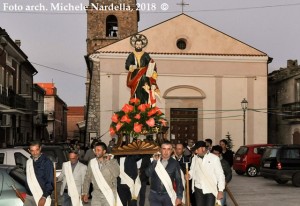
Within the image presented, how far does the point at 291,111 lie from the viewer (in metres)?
38.0

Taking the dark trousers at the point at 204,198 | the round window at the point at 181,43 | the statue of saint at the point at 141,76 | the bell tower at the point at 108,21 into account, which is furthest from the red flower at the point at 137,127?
the bell tower at the point at 108,21

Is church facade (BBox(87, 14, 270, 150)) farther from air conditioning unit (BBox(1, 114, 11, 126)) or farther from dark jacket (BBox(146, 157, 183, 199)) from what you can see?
dark jacket (BBox(146, 157, 183, 199))

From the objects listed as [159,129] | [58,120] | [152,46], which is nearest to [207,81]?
[152,46]

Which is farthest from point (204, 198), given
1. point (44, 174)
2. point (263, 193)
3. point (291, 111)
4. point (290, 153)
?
point (291, 111)

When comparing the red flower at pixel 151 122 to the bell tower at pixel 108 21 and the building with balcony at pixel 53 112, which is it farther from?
the building with balcony at pixel 53 112

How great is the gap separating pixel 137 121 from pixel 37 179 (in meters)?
2.94

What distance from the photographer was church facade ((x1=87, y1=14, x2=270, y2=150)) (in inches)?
1398

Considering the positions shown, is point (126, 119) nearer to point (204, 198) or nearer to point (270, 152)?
point (204, 198)

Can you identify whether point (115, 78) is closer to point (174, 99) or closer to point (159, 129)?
point (174, 99)

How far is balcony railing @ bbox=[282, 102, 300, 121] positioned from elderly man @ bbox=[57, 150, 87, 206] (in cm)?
2901

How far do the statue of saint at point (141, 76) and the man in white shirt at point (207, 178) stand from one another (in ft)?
11.5

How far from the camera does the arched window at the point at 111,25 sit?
144ft

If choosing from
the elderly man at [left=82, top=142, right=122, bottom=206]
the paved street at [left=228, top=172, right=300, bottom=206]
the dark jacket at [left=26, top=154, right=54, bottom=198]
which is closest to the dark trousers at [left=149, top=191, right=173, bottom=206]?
the elderly man at [left=82, top=142, right=122, bottom=206]

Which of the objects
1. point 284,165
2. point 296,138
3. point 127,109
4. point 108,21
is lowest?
point 284,165
